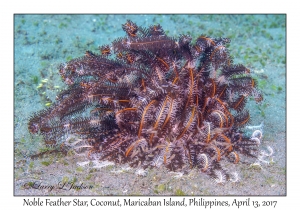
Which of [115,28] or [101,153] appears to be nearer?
[101,153]

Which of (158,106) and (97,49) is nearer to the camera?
(158,106)

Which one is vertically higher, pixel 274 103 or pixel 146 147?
pixel 274 103

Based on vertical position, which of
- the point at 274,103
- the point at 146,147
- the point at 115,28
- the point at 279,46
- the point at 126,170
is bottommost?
the point at 126,170

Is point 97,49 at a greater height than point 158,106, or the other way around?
point 97,49

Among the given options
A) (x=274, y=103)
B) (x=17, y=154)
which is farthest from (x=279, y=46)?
(x=17, y=154)

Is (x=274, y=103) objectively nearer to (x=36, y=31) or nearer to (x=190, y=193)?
(x=190, y=193)
